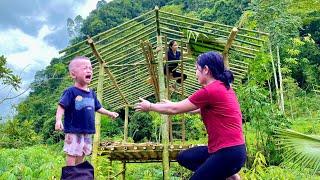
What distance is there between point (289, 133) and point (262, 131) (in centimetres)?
715

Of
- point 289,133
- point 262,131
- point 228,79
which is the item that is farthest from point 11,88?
point 262,131

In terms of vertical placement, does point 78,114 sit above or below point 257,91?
below

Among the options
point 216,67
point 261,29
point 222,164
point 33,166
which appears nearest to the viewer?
point 222,164

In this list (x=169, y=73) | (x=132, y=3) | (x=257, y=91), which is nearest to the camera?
(x=169, y=73)

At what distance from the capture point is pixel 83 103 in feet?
14.4

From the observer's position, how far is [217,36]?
6941 mm

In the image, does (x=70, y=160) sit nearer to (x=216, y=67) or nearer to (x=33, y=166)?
(x=216, y=67)

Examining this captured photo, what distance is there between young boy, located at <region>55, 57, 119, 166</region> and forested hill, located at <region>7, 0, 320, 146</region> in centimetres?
692

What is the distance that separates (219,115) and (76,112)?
1340 mm

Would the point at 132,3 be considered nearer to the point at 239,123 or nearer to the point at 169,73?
the point at 169,73

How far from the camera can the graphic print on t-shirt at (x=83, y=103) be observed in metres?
4.35

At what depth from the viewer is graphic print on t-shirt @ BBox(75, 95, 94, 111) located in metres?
4.35

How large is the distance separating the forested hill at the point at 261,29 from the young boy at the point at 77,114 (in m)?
6.92

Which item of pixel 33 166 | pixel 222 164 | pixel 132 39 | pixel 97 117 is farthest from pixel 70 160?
pixel 132 39
